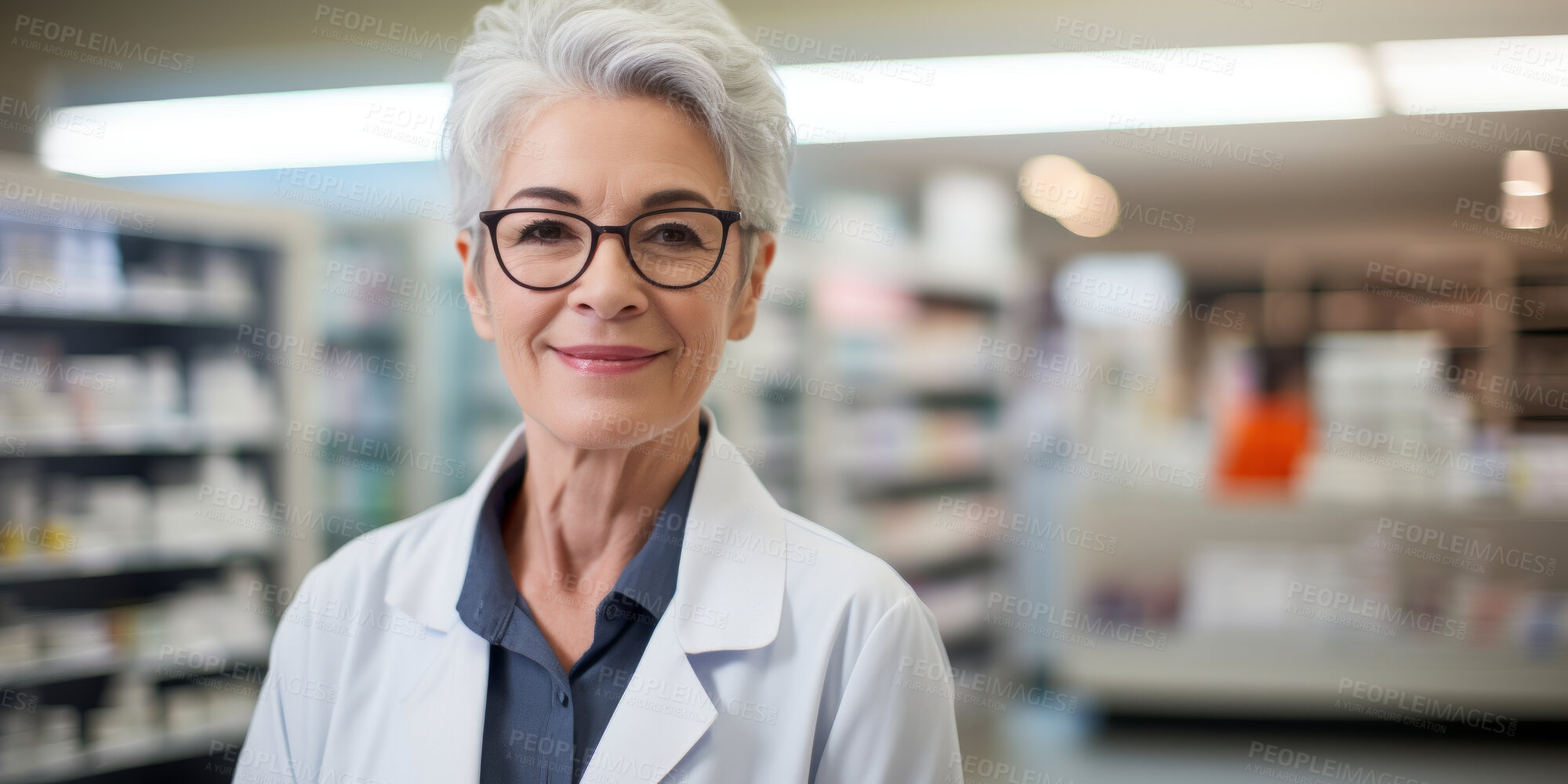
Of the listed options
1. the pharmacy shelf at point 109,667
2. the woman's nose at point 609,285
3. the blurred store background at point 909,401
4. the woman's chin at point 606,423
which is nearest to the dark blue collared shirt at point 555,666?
the woman's chin at point 606,423

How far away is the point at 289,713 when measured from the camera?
3.91 ft

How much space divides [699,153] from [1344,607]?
446 centimetres

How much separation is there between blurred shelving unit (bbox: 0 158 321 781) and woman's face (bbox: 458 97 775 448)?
266cm

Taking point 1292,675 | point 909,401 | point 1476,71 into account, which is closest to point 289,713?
point 909,401

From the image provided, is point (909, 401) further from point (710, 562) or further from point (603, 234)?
point (603, 234)

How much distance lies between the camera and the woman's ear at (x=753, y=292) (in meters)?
1.16

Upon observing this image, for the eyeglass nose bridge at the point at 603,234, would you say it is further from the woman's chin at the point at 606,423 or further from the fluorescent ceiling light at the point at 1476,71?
the fluorescent ceiling light at the point at 1476,71

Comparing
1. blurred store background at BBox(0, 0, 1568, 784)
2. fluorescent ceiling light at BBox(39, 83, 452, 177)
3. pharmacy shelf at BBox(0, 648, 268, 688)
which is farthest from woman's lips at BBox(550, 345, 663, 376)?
fluorescent ceiling light at BBox(39, 83, 452, 177)

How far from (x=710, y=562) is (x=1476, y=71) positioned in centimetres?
432

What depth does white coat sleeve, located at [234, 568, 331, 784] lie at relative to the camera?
1.18m

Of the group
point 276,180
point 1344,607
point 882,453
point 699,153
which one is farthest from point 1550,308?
point 276,180

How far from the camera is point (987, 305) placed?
5.22 m

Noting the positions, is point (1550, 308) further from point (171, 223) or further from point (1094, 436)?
point (171, 223)

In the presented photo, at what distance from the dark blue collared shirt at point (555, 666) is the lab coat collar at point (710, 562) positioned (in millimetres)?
31
